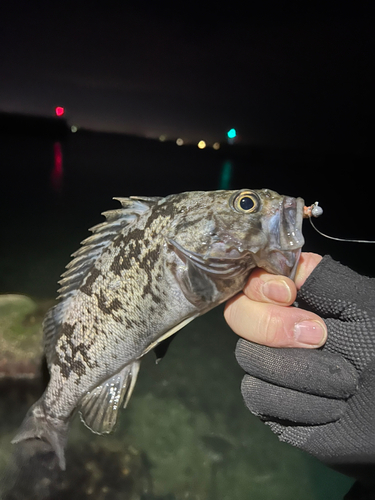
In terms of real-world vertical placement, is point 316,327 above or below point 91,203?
above

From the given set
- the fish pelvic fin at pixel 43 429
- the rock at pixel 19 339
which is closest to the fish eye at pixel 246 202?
the fish pelvic fin at pixel 43 429

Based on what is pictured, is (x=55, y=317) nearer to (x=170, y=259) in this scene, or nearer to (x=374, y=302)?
(x=170, y=259)

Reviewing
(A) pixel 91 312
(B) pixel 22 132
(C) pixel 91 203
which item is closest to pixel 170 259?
(A) pixel 91 312

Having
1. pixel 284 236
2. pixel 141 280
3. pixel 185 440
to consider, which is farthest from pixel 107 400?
pixel 185 440

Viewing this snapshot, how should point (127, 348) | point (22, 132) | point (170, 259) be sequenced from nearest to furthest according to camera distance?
point (170, 259), point (127, 348), point (22, 132)

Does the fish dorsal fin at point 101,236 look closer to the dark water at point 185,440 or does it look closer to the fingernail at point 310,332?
the fingernail at point 310,332

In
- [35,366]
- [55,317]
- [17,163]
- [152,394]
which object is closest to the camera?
[55,317]

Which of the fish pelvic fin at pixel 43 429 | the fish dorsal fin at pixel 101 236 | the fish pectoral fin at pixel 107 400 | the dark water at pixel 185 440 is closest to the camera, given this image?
the fish dorsal fin at pixel 101 236
